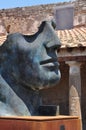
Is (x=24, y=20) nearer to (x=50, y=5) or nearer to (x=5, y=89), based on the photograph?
(x=50, y=5)

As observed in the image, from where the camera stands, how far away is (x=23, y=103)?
7.72 ft

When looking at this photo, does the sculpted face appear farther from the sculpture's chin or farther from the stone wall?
the stone wall

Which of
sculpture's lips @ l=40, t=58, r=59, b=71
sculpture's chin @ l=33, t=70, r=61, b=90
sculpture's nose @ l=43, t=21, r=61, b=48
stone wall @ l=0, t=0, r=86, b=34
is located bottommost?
sculpture's chin @ l=33, t=70, r=61, b=90

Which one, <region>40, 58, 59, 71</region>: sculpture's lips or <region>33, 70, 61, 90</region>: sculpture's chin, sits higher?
<region>40, 58, 59, 71</region>: sculpture's lips

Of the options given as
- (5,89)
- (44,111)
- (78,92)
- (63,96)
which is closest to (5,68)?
(5,89)

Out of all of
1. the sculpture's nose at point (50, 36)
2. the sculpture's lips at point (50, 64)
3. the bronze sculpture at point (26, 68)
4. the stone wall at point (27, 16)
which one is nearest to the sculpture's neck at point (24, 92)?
the bronze sculpture at point (26, 68)

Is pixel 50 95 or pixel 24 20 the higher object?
pixel 24 20

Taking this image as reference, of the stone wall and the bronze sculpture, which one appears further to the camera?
the stone wall

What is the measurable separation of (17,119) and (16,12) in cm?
1419

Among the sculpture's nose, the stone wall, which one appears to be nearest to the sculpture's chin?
the sculpture's nose

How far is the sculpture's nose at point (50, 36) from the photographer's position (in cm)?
237

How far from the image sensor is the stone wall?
1556 cm

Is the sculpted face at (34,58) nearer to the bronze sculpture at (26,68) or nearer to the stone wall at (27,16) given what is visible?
the bronze sculpture at (26,68)

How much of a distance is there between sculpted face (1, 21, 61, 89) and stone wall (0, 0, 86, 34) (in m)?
12.8
